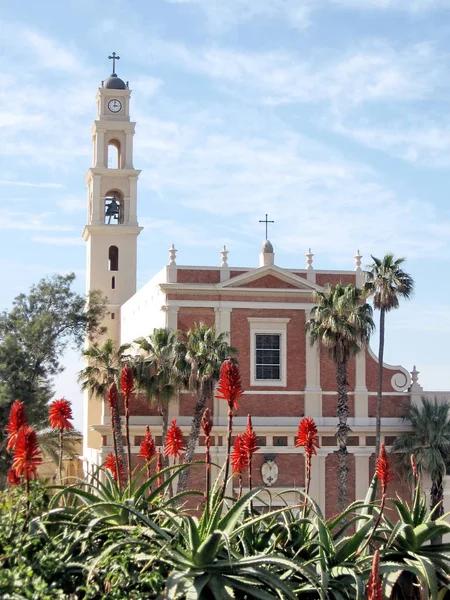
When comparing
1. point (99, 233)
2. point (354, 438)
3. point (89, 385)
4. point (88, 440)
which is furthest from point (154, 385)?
point (99, 233)

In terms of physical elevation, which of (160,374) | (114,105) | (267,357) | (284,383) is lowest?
(284,383)

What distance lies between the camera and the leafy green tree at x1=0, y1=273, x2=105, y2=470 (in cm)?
3962

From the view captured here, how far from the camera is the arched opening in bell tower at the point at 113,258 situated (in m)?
47.2

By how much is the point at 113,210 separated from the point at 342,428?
17217 mm

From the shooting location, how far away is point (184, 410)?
121 feet

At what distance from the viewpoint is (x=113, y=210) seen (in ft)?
156

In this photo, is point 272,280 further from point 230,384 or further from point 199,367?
point 230,384

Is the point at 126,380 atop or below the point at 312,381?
below

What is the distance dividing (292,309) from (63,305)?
10.1 m

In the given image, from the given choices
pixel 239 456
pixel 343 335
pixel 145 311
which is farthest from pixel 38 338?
pixel 239 456

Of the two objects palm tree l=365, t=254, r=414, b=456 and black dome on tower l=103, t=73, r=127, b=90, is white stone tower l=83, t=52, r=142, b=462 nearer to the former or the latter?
black dome on tower l=103, t=73, r=127, b=90

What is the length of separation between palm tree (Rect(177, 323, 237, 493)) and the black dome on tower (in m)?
17.6

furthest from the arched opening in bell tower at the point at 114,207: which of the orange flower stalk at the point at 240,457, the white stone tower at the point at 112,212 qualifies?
the orange flower stalk at the point at 240,457

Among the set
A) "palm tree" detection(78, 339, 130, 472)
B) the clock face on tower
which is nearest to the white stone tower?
the clock face on tower
